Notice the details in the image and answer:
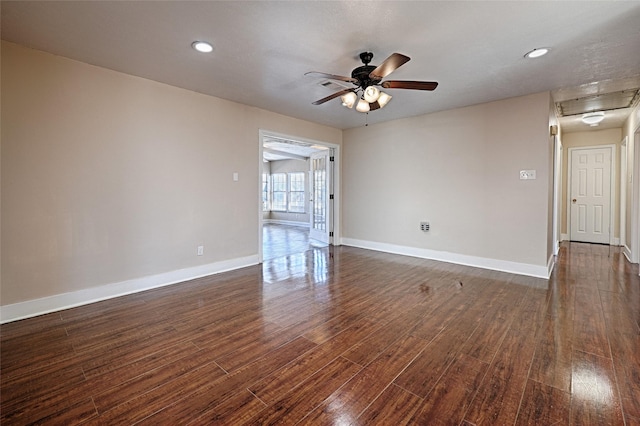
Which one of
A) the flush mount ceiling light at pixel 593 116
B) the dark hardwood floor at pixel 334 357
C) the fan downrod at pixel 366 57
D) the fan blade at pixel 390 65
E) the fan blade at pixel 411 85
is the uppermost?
the flush mount ceiling light at pixel 593 116

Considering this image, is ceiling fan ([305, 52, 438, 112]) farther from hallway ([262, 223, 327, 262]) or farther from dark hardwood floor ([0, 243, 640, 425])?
hallway ([262, 223, 327, 262])

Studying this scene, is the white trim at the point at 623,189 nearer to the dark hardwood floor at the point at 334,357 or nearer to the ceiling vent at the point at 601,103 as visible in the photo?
the ceiling vent at the point at 601,103

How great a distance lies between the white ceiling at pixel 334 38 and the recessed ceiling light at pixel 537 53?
0.07 metres

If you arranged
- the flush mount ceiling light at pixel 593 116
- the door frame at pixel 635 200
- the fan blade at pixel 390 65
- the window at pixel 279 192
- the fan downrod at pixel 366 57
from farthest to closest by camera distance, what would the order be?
the window at pixel 279 192
the flush mount ceiling light at pixel 593 116
the door frame at pixel 635 200
the fan downrod at pixel 366 57
the fan blade at pixel 390 65

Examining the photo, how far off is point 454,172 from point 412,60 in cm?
243

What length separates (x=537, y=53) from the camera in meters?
2.83

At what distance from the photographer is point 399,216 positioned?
5.60m

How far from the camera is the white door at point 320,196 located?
662cm

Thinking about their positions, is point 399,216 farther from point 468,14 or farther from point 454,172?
point 468,14

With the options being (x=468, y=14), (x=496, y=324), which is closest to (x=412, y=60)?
(x=468, y=14)

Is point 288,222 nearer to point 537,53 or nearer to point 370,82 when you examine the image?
point 370,82

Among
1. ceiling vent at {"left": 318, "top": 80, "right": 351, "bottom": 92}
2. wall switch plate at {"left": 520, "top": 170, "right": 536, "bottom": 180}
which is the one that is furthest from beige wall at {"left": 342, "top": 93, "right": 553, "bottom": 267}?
ceiling vent at {"left": 318, "top": 80, "right": 351, "bottom": 92}

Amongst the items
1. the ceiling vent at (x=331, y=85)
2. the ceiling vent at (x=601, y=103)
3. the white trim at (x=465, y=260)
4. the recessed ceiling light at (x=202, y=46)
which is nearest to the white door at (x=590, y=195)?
the ceiling vent at (x=601, y=103)

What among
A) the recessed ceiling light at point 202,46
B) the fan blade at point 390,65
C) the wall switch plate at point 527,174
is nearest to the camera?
the fan blade at point 390,65
